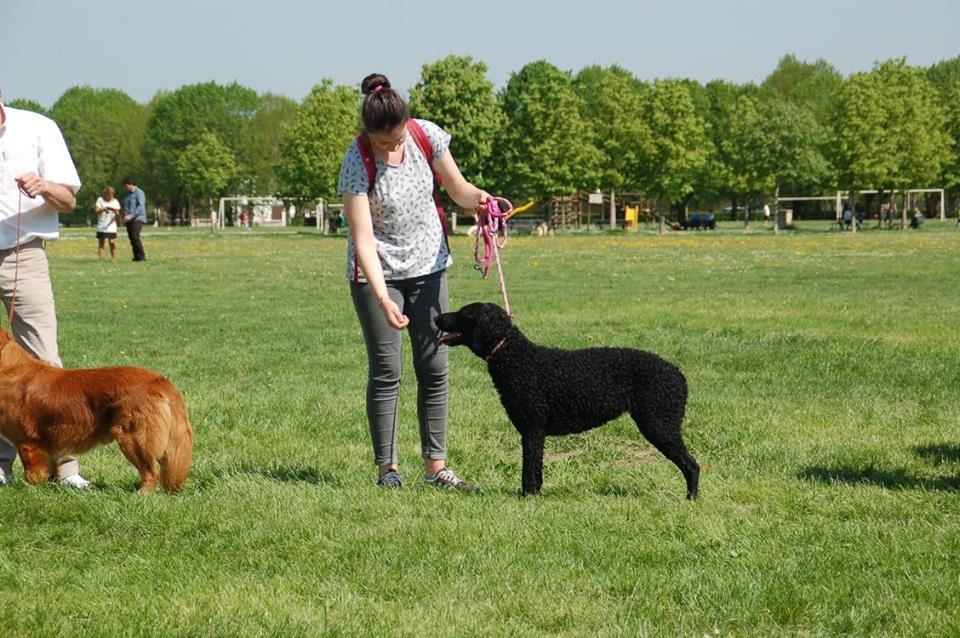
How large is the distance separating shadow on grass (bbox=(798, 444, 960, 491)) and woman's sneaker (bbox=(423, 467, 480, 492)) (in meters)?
2.00

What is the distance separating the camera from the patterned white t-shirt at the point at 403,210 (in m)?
5.87

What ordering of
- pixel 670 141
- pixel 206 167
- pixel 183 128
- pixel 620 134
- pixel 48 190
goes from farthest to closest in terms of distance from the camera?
pixel 183 128
pixel 206 167
pixel 620 134
pixel 670 141
pixel 48 190

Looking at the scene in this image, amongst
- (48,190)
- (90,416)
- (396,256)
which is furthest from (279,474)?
(48,190)

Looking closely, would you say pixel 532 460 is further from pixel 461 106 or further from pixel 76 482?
pixel 461 106

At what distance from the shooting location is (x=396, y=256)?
19.6 ft

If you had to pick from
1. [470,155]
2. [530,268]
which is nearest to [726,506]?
[530,268]

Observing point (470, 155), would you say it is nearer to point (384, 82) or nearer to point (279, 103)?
point (279, 103)

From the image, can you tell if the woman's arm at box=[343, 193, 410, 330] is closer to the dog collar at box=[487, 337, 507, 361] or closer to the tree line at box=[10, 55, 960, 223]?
the dog collar at box=[487, 337, 507, 361]

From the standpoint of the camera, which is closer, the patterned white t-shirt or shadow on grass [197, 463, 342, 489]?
the patterned white t-shirt

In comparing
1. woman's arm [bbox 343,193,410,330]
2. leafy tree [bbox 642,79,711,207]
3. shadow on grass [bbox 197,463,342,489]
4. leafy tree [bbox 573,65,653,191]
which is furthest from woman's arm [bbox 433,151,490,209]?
leafy tree [bbox 573,65,653,191]

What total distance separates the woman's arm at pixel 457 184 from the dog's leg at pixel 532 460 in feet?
4.41

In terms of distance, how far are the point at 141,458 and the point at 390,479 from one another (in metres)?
1.39

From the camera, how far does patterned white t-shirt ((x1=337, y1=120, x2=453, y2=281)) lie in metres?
5.87

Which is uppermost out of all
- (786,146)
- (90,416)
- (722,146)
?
(722,146)
